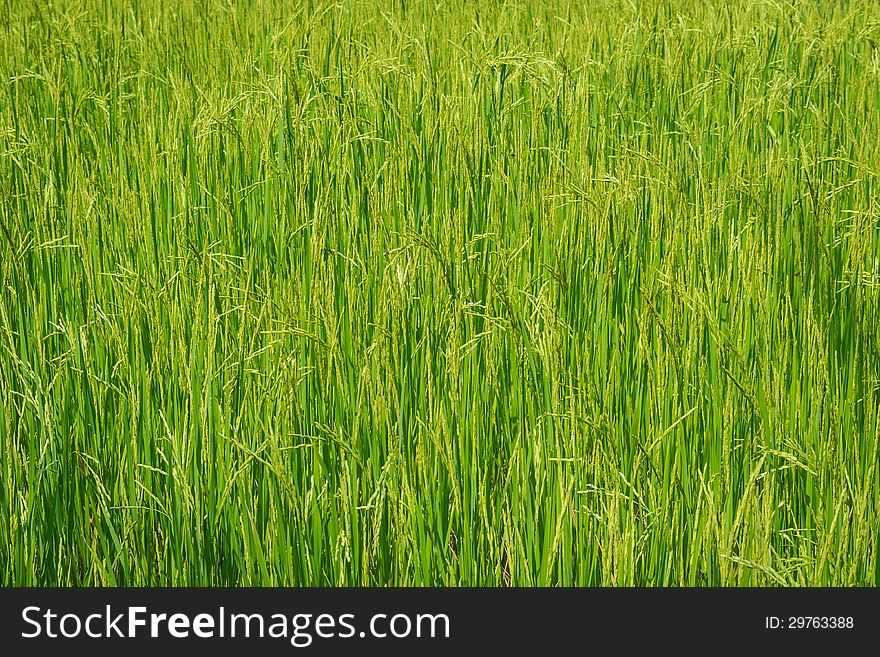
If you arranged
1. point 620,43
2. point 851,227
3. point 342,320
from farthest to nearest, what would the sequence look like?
point 620,43 → point 851,227 → point 342,320

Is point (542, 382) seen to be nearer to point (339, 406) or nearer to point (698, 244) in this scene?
point (339, 406)

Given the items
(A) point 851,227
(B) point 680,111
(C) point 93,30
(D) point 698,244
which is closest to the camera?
(D) point 698,244

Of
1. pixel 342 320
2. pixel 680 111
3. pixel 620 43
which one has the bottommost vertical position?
pixel 342 320

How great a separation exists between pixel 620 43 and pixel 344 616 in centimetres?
217

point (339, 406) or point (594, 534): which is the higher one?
point (339, 406)

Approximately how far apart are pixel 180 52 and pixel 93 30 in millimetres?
626

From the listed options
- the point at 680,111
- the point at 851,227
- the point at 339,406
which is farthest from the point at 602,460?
the point at 680,111

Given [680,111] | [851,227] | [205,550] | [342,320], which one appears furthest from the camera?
[680,111]

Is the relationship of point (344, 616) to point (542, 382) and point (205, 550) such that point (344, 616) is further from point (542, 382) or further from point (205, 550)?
point (542, 382)

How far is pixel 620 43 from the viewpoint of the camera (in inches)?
112

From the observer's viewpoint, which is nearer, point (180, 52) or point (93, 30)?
point (180, 52)

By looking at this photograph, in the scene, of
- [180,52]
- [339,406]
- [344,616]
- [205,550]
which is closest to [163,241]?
[339,406]

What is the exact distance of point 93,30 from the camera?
3.59 metres

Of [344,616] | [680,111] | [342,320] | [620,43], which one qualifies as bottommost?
[344,616]
